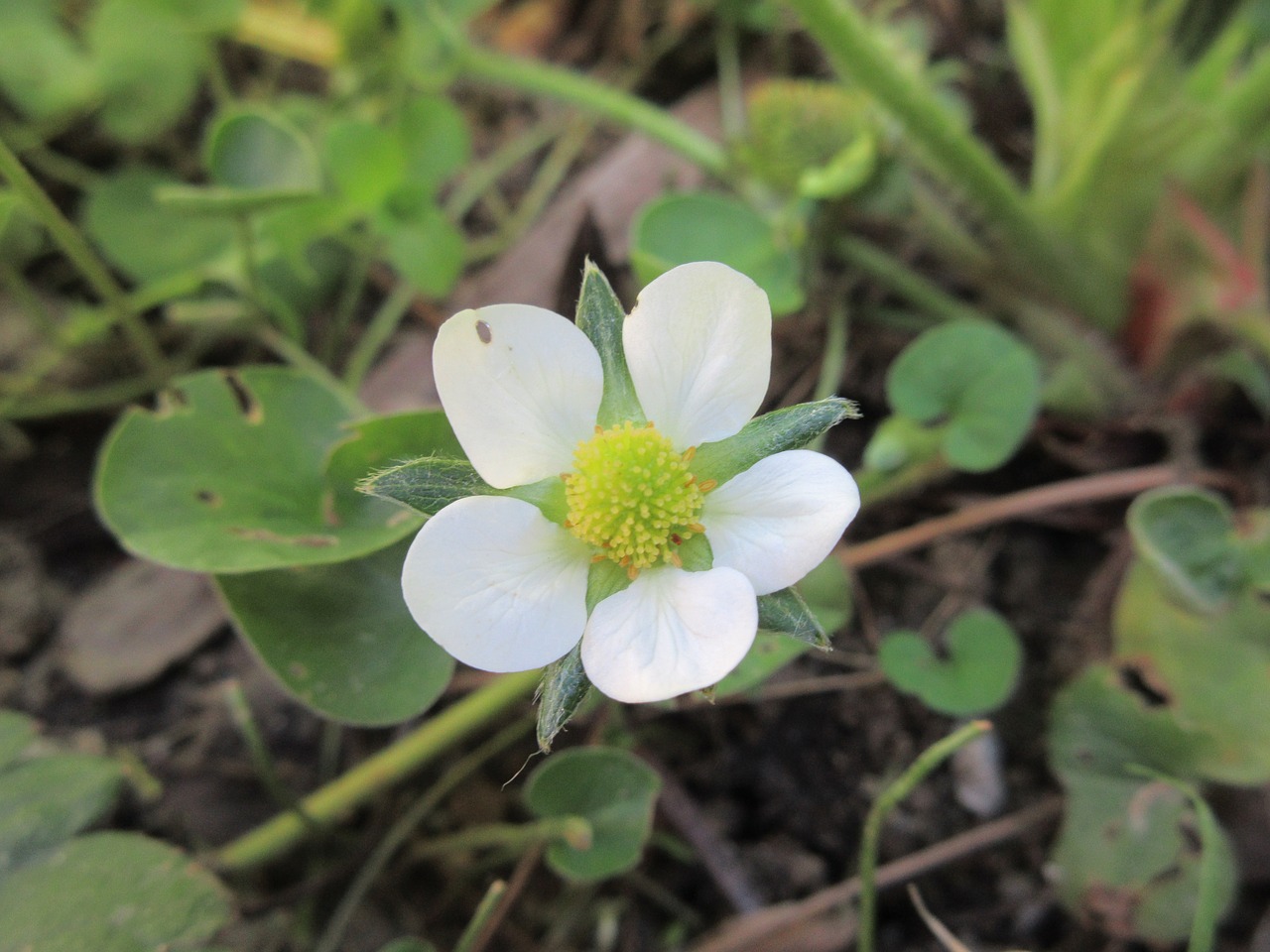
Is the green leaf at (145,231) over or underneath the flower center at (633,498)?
over

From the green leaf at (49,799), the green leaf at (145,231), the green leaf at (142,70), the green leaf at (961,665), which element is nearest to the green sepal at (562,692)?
the green leaf at (961,665)

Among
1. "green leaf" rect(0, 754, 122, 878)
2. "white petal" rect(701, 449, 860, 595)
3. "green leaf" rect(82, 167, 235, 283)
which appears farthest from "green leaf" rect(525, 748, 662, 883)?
"green leaf" rect(82, 167, 235, 283)

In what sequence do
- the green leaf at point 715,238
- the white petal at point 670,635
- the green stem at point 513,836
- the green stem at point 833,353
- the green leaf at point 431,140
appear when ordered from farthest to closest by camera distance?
the green leaf at point 431,140, the green stem at point 833,353, the green leaf at point 715,238, the green stem at point 513,836, the white petal at point 670,635

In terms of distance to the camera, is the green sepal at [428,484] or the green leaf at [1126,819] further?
the green leaf at [1126,819]

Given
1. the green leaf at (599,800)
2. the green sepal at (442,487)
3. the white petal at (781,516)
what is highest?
the green sepal at (442,487)

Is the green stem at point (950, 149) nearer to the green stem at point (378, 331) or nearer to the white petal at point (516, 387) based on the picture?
the white petal at point (516, 387)

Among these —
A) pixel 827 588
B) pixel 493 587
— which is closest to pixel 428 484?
pixel 493 587

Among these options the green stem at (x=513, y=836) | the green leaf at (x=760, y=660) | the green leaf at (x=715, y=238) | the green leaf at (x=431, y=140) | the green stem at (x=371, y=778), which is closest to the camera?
the green leaf at (x=760, y=660)
